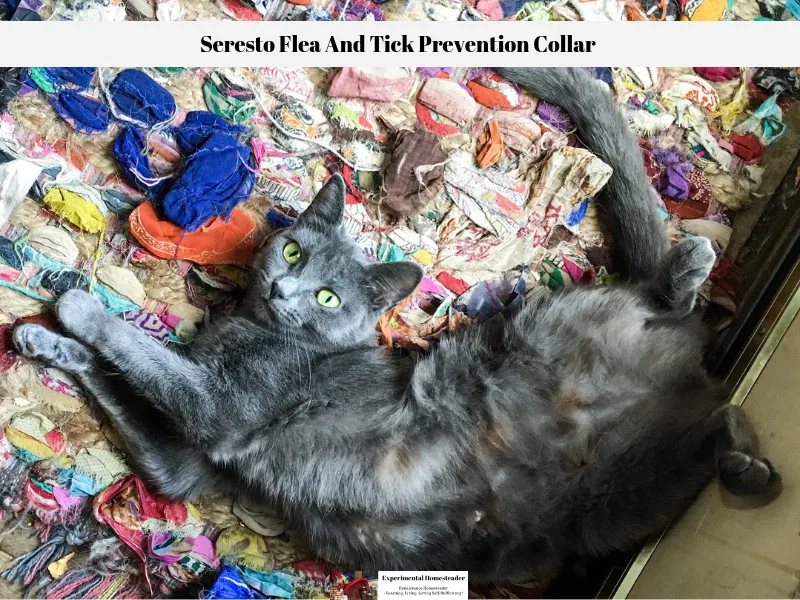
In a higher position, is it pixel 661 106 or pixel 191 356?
pixel 661 106

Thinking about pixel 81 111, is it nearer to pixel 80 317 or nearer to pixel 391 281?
pixel 80 317

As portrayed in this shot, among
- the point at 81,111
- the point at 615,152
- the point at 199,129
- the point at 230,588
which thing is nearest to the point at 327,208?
the point at 199,129

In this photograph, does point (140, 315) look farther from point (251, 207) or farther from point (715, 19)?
point (715, 19)

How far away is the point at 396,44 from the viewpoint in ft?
5.40

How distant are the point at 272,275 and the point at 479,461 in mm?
622

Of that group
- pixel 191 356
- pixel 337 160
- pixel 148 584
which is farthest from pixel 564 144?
pixel 148 584

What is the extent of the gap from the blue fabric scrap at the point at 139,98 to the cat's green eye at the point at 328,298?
0.58 metres

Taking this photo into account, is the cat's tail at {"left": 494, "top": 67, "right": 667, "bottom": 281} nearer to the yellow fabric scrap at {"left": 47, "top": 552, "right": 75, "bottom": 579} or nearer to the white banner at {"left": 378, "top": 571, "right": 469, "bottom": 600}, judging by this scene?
the white banner at {"left": 378, "top": 571, "right": 469, "bottom": 600}

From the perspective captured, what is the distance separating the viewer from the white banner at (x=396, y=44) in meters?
1.48

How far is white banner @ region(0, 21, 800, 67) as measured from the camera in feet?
4.86

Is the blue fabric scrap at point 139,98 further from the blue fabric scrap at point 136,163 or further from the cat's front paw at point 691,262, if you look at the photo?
the cat's front paw at point 691,262

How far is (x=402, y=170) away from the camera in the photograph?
1664 millimetres

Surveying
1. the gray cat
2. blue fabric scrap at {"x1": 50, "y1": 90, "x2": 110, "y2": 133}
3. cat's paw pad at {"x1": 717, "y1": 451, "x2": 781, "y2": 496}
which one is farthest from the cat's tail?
blue fabric scrap at {"x1": 50, "y1": 90, "x2": 110, "y2": 133}

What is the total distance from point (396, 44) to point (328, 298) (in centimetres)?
69
